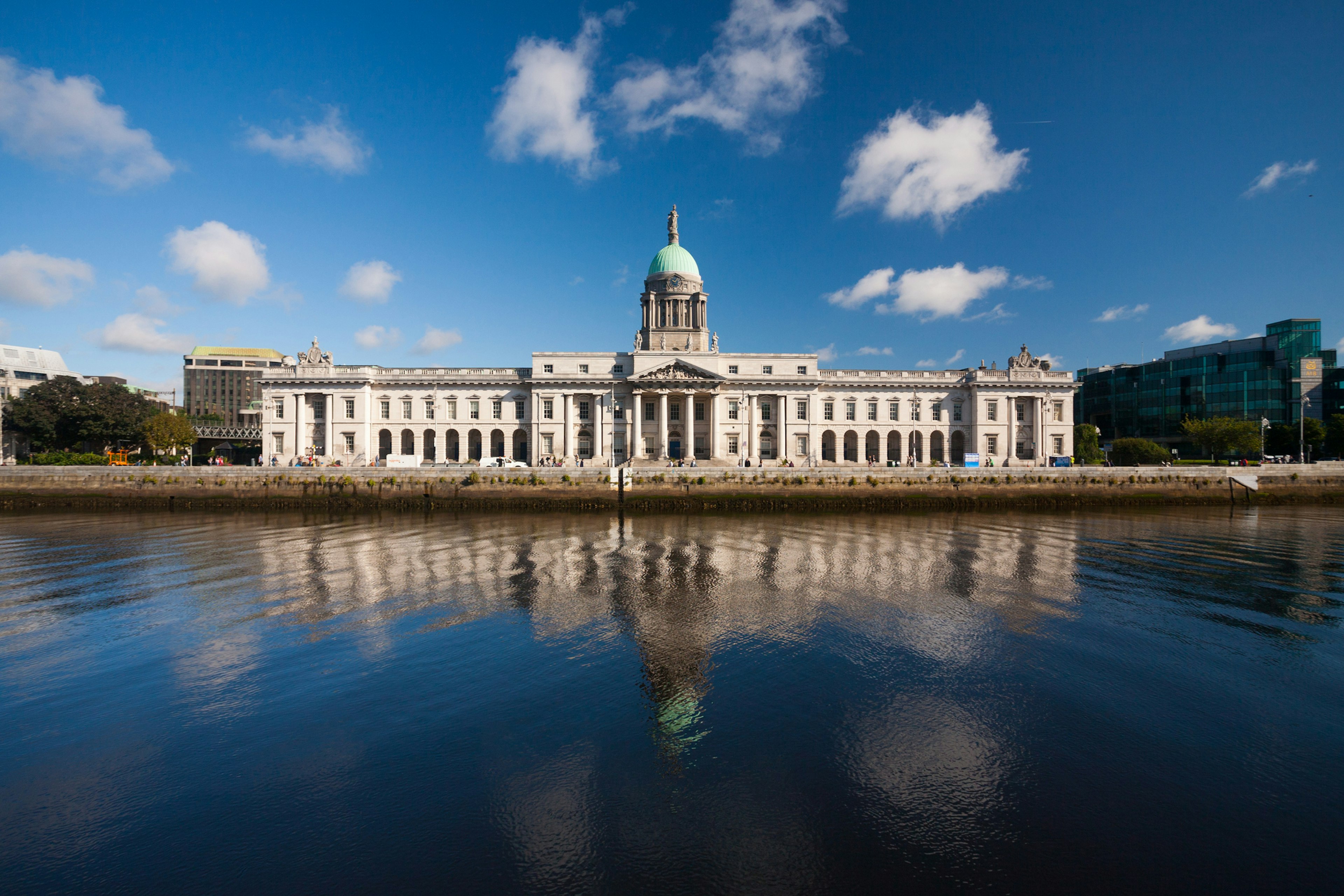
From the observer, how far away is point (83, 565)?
23062 mm

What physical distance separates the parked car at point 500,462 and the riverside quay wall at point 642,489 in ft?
15.0

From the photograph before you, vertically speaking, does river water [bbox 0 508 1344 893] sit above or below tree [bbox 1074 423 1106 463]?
below

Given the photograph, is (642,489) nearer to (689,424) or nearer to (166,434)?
(689,424)

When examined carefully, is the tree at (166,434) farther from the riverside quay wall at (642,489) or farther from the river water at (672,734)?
the river water at (672,734)

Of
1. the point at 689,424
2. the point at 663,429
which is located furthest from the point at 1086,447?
the point at 663,429

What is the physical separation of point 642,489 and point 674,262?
36.9 m

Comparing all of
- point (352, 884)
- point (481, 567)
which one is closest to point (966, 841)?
point (352, 884)

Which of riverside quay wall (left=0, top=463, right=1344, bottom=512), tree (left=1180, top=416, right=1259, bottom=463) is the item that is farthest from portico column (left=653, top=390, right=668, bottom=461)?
tree (left=1180, top=416, right=1259, bottom=463)

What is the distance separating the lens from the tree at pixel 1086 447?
238 feet

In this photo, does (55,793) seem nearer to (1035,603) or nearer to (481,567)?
(481,567)

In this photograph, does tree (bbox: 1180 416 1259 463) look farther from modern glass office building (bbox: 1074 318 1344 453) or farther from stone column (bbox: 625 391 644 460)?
stone column (bbox: 625 391 644 460)

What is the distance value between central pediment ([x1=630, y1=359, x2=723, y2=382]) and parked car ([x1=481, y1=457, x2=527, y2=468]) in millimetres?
15245

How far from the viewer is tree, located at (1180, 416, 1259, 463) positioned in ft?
222

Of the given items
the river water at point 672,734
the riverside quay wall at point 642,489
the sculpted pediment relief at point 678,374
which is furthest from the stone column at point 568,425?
the river water at point 672,734
